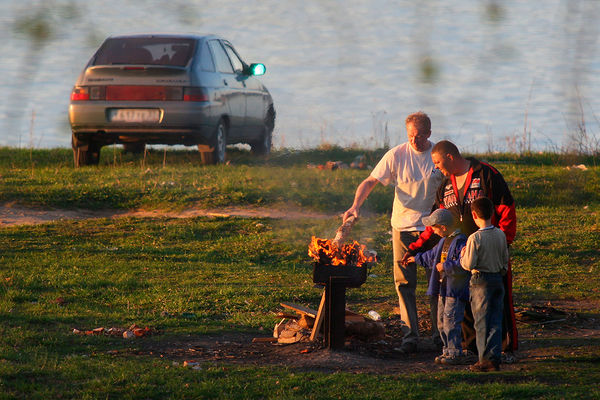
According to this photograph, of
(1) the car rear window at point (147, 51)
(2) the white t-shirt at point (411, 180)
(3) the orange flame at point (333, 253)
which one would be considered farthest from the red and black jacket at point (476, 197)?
(1) the car rear window at point (147, 51)

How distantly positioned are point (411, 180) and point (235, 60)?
10460 mm

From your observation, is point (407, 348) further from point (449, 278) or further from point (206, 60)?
point (206, 60)

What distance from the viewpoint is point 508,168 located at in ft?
57.3


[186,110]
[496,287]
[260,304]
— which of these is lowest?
[260,304]

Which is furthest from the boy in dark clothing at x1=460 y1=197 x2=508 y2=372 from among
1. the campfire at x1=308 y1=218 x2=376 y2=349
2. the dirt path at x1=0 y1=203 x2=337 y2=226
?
the dirt path at x1=0 y1=203 x2=337 y2=226

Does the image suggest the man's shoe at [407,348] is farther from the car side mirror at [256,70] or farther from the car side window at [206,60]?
the car side mirror at [256,70]

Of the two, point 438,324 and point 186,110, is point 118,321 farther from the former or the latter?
point 186,110

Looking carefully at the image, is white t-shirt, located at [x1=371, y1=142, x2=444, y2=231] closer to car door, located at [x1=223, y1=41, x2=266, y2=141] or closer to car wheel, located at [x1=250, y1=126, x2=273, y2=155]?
car door, located at [x1=223, y1=41, x2=266, y2=141]

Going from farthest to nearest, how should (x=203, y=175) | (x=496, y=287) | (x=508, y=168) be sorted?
(x=508, y=168), (x=203, y=175), (x=496, y=287)

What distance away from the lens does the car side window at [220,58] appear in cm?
1617

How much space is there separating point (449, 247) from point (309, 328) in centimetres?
161

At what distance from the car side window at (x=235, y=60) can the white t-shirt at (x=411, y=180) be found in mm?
9926

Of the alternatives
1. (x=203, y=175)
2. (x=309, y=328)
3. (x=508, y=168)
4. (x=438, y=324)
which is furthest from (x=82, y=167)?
(x=438, y=324)

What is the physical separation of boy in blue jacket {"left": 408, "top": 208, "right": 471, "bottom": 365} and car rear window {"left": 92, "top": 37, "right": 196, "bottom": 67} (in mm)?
9224
